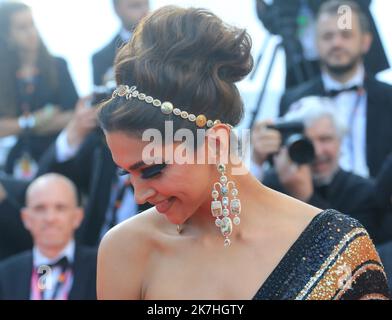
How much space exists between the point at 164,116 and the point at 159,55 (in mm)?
132

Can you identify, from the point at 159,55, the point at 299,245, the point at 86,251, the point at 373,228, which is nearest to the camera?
the point at 159,55

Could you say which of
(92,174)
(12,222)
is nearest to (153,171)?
(92,174)

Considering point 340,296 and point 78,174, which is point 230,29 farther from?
point 78,174

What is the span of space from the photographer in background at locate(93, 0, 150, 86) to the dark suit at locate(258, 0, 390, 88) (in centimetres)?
60

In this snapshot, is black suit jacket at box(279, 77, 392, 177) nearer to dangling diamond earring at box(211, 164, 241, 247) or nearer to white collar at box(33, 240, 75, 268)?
white collar at box(33, 240, 75, 268)

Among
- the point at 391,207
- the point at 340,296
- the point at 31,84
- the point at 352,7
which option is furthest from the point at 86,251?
the point at 340,296

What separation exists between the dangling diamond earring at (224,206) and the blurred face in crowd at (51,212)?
1975mm

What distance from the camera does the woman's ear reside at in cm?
179

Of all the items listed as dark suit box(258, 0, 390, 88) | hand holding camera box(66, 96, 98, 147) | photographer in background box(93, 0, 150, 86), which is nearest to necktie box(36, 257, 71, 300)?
hand holding camera box(66, 96, 98, 147)

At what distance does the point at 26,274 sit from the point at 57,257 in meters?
0.16

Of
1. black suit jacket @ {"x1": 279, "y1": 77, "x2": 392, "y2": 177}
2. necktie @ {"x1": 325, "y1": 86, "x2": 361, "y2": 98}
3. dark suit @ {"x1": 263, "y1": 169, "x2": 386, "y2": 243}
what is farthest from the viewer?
necktie @ {"x1": 325, "y1": 86, "x2": 361, "y2": 98}

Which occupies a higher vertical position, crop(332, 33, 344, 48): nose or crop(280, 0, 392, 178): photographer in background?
crop(332, 33, 344, 48): nose

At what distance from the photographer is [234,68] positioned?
71.6 inches

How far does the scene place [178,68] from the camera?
5.74 feet
